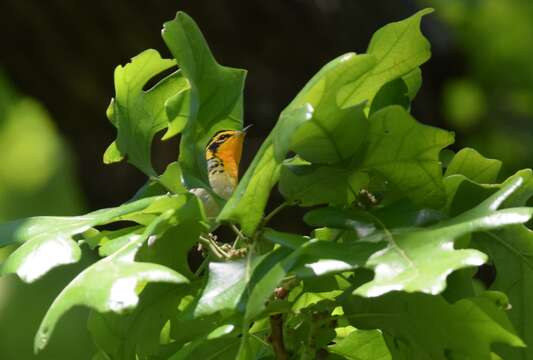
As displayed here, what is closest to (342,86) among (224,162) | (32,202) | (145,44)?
(224,162)

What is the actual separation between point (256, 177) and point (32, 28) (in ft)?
7.18

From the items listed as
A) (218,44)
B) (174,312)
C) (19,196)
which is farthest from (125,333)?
(19,196)

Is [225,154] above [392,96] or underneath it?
underneath

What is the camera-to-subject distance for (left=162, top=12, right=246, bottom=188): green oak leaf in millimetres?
830

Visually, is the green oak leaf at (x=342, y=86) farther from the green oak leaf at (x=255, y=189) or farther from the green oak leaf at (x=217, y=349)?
the green oak leaf at (x=217, y=349)

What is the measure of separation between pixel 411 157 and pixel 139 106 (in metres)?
0.27

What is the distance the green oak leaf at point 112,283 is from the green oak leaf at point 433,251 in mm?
134

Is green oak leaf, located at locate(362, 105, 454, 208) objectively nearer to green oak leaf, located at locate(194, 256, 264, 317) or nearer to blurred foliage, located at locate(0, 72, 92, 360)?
green oak leaf, located at locate(194, 256, 264, 317)

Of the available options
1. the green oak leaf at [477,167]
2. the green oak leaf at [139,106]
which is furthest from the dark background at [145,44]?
the green oak leaf at [477,167]

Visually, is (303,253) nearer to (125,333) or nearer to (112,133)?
(125,333)

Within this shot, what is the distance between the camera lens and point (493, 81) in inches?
148

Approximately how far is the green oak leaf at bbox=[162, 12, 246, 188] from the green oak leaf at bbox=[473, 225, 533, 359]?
0.78ft

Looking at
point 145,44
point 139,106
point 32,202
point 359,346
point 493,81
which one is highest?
point 139,106

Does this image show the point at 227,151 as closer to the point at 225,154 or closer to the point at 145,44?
the point at 225,154
